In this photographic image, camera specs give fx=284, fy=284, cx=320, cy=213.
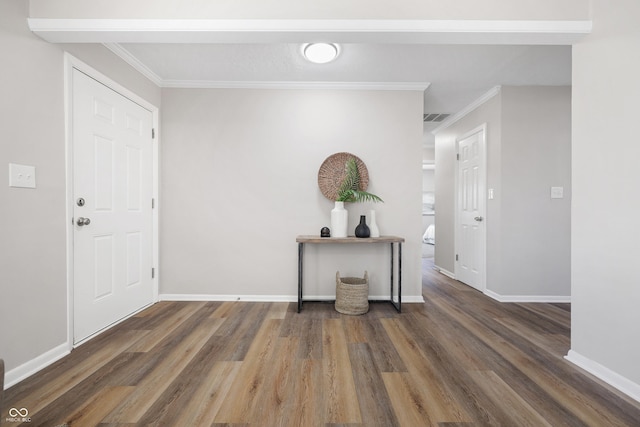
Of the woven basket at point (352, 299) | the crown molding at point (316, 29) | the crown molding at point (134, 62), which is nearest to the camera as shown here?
the crown molding at point (316, 29)

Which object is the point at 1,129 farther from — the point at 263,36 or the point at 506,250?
the point at 506,250

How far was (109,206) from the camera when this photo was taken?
2303mm

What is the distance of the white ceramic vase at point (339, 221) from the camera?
2771 millimetres

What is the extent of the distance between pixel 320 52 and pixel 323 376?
7.92 feet

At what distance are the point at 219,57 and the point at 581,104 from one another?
2.69 meters

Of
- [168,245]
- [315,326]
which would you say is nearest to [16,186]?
[168,245]

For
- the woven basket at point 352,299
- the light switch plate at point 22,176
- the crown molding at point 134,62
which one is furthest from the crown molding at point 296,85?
the woven basket at point 352,299

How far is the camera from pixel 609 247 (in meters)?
1.63

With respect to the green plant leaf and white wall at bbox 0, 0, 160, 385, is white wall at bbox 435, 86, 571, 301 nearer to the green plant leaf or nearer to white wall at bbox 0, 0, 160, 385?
the green plant leaf

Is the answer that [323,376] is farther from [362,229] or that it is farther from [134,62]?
[134,62]
